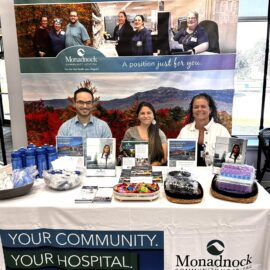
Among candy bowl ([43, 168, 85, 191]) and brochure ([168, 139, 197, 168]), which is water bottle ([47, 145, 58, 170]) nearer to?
candy bowl ([43, 168, 85, 191])

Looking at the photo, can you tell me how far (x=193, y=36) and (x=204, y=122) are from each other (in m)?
0.80

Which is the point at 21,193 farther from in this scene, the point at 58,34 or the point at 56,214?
the point at 58,34

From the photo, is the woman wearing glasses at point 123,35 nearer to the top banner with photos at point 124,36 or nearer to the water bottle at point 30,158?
the top banner with photos at point 124,36

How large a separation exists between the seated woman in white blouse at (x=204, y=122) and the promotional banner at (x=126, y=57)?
6 cm

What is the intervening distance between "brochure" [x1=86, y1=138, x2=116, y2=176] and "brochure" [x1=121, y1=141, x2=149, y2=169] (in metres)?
0.09

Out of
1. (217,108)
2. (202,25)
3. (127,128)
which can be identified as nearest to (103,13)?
(202,25)

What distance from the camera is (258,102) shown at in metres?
3.65

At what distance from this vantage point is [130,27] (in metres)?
2.58

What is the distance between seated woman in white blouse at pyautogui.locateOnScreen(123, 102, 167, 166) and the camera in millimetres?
2752

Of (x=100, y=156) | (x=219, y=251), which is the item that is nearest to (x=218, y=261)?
(x=219, y=251)

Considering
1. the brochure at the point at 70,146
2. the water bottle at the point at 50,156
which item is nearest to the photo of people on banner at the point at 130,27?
the brochure at the point at 70,146

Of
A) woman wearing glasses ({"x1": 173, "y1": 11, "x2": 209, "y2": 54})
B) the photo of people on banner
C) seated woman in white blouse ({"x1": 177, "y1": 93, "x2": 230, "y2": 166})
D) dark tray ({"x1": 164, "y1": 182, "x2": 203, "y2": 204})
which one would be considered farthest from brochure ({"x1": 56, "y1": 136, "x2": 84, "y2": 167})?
woman wearing glasses ({"x1": 173, "y1": 11, "x2": 209, "y2": 54})

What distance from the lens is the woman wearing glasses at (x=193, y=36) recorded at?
2523 millimetres

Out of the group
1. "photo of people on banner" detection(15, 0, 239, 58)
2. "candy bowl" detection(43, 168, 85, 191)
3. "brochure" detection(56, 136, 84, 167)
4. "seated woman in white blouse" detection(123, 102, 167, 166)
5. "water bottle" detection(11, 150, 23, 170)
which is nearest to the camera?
"candy bowl" detection(43, 168, 85, 191)
